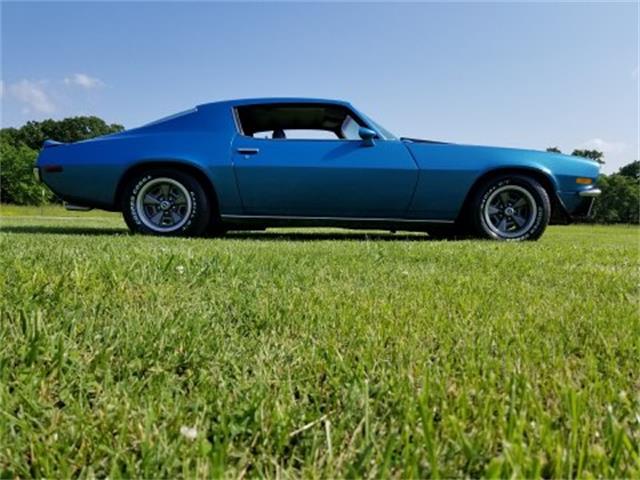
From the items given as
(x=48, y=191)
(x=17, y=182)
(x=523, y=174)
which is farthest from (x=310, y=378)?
(x=48, y=191)

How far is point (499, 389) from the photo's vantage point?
104 centimetres

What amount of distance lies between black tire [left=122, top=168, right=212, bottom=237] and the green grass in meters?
2.72

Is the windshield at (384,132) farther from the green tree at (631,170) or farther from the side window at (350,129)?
the green tree at (631,170)

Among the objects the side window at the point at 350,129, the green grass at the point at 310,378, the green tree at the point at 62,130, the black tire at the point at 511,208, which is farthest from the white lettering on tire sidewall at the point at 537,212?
the green tree at the point at 62,130

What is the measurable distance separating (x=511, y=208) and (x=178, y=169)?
10.2ft

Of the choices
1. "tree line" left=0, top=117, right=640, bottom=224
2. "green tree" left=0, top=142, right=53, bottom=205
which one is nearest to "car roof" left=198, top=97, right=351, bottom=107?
"tree line" left=0, top=117, right=640, bottom=224

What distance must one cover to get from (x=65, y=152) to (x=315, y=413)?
4679 millimetres

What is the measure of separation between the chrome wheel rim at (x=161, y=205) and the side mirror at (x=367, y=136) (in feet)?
5.56

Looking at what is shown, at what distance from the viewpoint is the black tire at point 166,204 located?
15.5 ft

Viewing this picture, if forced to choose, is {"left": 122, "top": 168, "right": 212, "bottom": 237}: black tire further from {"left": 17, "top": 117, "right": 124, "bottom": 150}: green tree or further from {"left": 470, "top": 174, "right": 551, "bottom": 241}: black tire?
{"left": 17, "top": 117, "right": 124, "bottom": 150}: green tree

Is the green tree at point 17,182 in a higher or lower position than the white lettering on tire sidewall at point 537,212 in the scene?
lower

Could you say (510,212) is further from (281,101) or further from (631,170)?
(631,170)

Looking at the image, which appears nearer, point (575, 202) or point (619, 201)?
point (575, 202)

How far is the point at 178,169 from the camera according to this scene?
15.7ft
